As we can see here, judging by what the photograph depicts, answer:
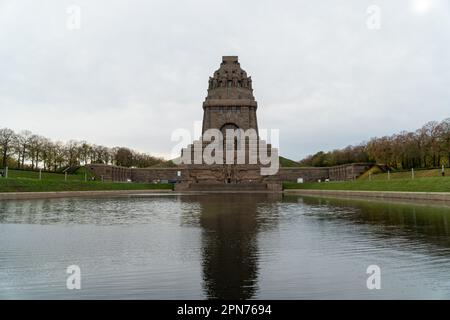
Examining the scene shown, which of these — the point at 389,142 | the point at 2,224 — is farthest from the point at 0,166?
the point at 389,142

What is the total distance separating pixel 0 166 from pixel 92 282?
7660 centimetres

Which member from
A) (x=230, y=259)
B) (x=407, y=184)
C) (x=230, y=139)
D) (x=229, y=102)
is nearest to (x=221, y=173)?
(x=230, y=139)

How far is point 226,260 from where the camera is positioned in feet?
23.9

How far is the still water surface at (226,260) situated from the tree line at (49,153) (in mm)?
65250

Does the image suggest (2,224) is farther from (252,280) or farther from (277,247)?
(252,280)

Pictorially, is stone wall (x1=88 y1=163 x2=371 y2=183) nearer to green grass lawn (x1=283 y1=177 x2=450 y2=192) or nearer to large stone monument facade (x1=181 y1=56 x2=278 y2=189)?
large stone monument facade (x1=181 y1=56 x2=278 y2=189)

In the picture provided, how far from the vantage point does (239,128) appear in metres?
73.5

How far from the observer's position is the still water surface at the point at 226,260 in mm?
5402

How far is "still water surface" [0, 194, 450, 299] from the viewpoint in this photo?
5.40 metres

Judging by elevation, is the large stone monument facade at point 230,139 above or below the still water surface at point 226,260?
above

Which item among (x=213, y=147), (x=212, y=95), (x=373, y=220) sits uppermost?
(x=212, y=95)

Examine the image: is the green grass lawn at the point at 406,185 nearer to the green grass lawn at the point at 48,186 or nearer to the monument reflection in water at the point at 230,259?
the monument reflection in water at the point at 230,259

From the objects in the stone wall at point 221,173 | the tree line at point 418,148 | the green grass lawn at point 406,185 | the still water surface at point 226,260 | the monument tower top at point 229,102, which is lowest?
the still water surface at point 226,260

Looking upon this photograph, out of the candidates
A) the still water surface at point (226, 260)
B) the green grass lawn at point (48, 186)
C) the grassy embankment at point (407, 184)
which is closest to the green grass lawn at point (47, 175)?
the green grass lawn at point (48, 186)
